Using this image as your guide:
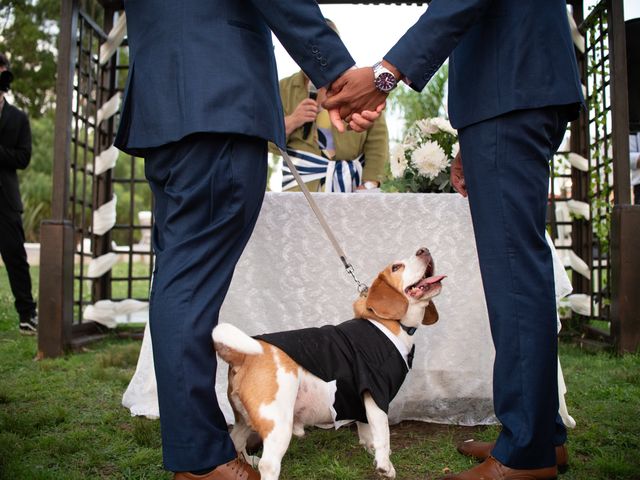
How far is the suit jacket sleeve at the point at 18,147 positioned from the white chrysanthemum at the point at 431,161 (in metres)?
3.57

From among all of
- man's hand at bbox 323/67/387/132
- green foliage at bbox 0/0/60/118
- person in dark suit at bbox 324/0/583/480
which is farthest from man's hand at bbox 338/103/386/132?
green foliage at bbox 0/0/60/118

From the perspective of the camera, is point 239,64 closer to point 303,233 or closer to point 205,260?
point 205,260

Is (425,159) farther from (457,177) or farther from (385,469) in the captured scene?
(385,469)

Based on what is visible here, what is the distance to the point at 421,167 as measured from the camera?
2936 millimetres

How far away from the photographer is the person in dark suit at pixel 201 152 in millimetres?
1722

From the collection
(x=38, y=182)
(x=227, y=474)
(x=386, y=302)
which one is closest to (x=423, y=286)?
(x=386, y=302)

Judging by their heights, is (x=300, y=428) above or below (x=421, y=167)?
below

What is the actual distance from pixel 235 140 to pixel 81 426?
63.9 inches

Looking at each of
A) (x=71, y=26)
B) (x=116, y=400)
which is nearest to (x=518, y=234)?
(x=116, y=400)

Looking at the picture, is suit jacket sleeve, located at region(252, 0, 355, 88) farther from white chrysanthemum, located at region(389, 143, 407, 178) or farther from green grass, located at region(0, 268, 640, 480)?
green grass, located at region(0, 268, 640, 480)

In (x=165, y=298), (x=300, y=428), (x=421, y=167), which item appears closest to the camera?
(x=165, y=298)

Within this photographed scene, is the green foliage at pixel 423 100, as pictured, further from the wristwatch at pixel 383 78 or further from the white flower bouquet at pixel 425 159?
the wristwatch at pixel 383 78

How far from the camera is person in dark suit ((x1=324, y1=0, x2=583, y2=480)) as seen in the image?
1803 millimetres

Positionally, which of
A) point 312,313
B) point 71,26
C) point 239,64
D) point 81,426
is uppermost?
point 71,26
